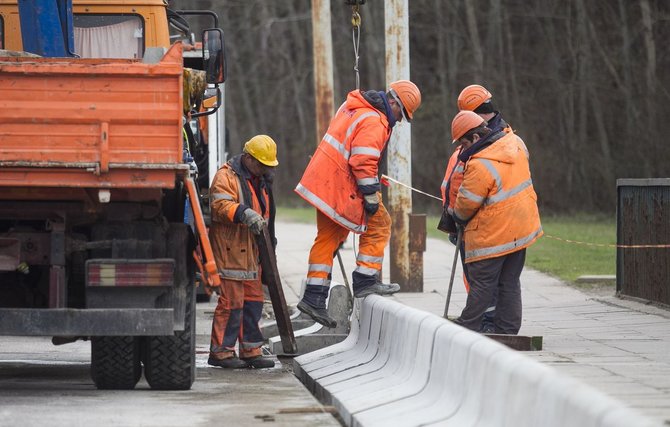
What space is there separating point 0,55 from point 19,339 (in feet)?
16.3

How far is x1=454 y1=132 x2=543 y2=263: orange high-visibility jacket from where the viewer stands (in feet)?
32.8

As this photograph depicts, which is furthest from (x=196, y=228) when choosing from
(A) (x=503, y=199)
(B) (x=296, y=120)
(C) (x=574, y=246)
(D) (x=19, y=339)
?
(B) (x=296, y=120)

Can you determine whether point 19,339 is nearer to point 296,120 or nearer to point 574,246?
point 574,246

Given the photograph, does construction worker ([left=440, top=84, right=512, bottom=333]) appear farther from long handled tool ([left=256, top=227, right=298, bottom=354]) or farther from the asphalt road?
the asphalt road

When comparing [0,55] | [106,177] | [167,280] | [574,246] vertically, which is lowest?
[574,246]

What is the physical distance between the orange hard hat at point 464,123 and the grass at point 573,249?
3.31m

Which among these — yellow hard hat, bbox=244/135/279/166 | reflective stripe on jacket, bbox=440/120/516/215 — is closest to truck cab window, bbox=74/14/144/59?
yellow hard hat, bbox=244/135/279/166

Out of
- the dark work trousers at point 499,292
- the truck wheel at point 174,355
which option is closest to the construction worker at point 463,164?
the dark work trousers at point 499,292

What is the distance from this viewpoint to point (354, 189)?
10.3 metres

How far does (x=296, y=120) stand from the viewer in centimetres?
5762

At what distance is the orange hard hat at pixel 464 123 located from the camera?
1015 centimetres

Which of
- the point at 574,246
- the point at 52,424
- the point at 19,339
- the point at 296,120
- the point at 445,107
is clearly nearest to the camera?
the point at 52,424

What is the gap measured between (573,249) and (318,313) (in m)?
12.8

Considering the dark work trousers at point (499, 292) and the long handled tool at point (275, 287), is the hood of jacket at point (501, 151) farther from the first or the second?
the long handled tool at point (275, 287)
